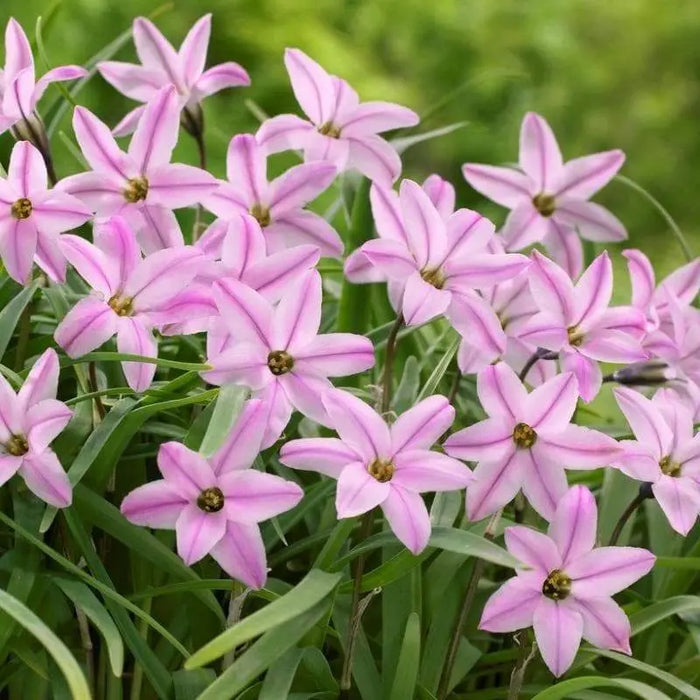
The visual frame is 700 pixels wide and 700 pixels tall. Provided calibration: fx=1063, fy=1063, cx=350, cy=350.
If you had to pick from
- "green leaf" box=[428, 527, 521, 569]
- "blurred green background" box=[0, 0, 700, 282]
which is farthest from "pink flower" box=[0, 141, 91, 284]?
"blurred green background" box=[0, 0, 700, 282]

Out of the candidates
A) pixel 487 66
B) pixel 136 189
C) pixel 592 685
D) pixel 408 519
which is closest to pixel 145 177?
pixel 136 189

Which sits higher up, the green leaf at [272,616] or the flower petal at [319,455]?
the flower petal at [319,455]

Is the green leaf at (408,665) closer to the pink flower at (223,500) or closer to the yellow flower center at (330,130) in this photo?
the pink flower at (223,500)

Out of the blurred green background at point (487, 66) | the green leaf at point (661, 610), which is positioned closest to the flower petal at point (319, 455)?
the green leaf at point (661, 610)

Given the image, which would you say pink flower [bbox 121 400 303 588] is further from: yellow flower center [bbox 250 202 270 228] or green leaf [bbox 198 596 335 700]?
yellow flower center [bbox 250 202 270 228]

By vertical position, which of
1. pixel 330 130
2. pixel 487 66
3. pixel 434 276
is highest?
pixel 487 66

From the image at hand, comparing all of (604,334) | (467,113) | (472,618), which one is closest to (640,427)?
(604,334)

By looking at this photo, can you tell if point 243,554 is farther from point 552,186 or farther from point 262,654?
point 552,186
